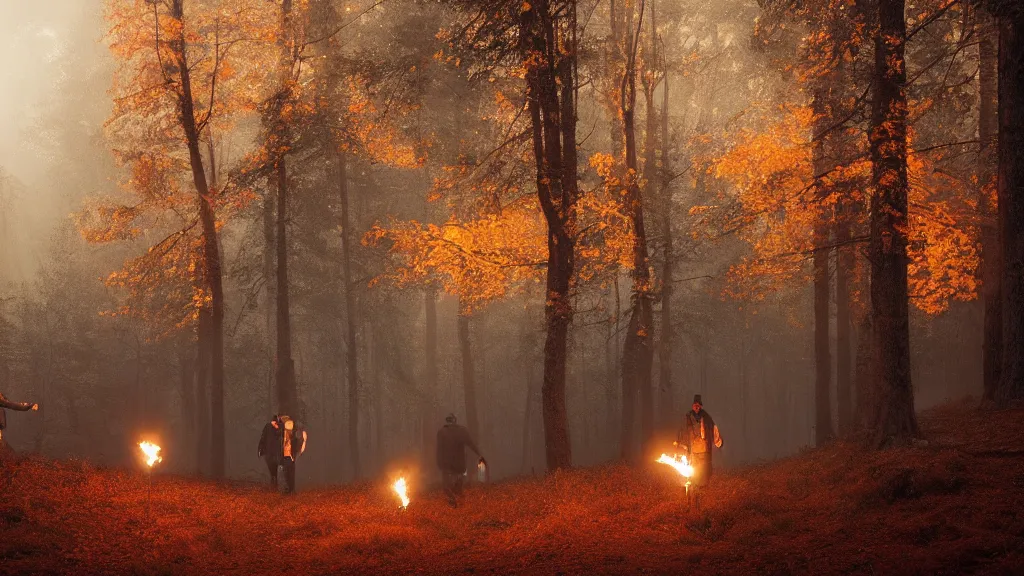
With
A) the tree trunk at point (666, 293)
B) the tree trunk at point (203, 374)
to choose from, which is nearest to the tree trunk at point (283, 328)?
the tree trunk at point (203, 374)

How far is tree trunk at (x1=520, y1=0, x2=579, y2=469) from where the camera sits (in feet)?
43.7

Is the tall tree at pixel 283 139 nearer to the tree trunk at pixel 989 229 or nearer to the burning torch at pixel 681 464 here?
the burning torch at pixel 681 464

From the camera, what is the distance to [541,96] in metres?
13.3

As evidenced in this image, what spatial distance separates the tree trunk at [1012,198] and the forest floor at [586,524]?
116cm

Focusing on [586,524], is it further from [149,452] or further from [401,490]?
[149,452]

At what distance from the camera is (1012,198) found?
12391 mm

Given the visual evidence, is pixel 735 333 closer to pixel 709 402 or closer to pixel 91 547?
pixel 709 402

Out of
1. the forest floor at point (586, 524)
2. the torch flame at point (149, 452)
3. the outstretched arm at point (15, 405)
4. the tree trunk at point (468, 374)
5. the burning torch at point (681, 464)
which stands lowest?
the forest floor at point (586, 524)

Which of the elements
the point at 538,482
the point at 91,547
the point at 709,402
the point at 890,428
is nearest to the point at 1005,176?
the point at 890,428

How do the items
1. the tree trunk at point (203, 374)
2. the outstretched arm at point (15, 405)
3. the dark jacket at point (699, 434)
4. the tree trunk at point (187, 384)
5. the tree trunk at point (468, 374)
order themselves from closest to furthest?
the outstretched arm at point (15, 405)
the dark jacket at point (699, 434)
the tree trunk at point (203, 374)
the tree trunk at point (468, 374)
the tree trunk at point (187, 384)

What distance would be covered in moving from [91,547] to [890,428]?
1232 cm

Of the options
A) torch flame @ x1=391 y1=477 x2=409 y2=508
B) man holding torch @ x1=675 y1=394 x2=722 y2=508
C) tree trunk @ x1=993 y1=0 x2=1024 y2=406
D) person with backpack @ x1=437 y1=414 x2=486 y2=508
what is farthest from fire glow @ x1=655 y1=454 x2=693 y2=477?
tree trunk @ x1=993 y1=0 x2=1024 y2=406

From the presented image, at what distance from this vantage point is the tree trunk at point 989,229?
14219mm

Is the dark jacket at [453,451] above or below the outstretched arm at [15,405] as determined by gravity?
below
